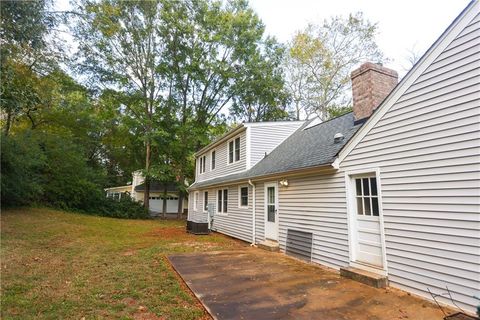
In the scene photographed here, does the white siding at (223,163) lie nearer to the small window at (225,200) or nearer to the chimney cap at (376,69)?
the small window at (225,200)

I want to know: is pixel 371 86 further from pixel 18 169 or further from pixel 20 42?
pixel 18 169

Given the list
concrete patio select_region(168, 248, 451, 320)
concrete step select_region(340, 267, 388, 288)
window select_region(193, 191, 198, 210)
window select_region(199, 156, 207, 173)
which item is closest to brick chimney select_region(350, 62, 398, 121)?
concrete step select_region(340, 267, 388, 288)

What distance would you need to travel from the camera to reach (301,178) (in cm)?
750

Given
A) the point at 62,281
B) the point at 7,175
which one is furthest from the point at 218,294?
the point at 7,175

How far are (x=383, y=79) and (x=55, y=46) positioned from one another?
9.46 metres

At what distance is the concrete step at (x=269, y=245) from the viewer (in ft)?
26.8

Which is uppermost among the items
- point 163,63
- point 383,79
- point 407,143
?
point 163,63

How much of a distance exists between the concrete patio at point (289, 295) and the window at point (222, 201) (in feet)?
21.6

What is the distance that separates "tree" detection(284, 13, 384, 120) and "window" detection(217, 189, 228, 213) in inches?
484

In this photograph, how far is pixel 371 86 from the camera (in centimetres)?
684

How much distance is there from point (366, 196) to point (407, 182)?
3.33 feet

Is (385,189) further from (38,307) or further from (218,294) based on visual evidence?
(38,307)

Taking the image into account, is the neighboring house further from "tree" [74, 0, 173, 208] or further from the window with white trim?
"tree" [74, 0, 173, 208]

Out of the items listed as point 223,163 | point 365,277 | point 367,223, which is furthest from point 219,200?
point 365,277
